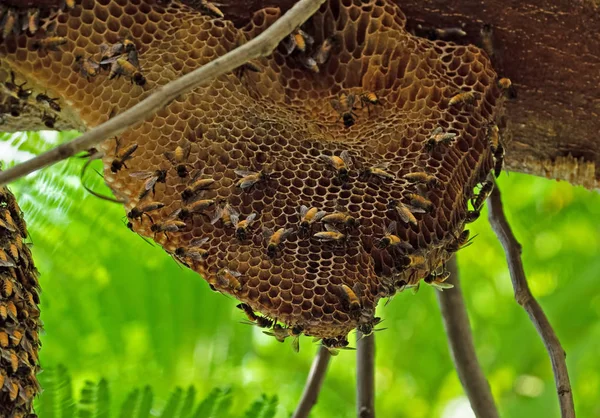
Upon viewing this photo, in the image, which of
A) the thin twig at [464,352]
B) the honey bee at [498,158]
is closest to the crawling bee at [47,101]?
the honey bee at [498,158]

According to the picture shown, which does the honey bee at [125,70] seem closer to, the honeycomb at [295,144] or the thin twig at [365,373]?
the honeycomb at [295,144]

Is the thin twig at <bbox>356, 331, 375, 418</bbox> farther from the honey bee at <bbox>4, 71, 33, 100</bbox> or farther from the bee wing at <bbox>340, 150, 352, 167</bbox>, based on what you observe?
the honey bee at <bbox>4, 71, 33, 100</bbox>

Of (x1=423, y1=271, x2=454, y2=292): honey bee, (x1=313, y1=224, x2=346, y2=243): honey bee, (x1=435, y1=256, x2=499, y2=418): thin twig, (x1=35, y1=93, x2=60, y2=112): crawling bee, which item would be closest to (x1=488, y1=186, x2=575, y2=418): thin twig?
(x1=423, y1=271, x2=454, y2=292): honey bee

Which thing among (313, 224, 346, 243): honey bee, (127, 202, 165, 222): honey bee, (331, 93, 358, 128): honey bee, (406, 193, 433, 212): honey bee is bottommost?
(127, 202, 165, 222): honey bee

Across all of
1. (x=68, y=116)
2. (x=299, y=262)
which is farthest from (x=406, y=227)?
(x=68, y=116)

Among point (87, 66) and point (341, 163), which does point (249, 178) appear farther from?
point (87, 66)

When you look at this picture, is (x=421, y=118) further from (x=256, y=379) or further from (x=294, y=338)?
(x=256, y=379)
